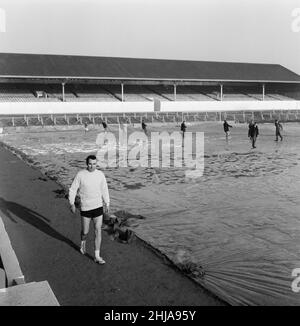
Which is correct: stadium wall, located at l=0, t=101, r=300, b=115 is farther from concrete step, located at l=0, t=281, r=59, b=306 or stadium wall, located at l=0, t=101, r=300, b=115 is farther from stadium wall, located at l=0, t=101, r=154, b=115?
concrete step, located at l=0, t=281, r=59, b=306

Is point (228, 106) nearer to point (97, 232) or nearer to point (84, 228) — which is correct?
point (84, 228)

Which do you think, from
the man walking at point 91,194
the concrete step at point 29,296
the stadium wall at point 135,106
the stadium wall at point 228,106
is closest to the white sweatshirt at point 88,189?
the man walking at point 91,194

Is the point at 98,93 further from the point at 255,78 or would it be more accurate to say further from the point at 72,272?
the point at 72,272

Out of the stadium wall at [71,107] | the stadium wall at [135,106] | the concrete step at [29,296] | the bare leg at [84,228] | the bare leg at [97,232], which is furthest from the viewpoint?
the stadium wall at [135,106]

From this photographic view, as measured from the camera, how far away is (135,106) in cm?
4156

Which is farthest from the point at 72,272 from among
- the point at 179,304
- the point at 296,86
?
the point at 296,86

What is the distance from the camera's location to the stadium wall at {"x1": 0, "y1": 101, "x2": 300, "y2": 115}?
123ft

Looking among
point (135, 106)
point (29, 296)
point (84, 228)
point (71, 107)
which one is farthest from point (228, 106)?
point (29, 296)

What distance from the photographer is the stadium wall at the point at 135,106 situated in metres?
37.6

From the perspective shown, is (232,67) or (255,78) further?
(232,67)

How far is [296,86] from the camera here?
5716cm

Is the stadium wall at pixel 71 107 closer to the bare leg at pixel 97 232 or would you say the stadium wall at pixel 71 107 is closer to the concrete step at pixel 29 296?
the bare leg at pixel 97 232

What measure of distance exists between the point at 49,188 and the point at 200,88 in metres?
43.9
